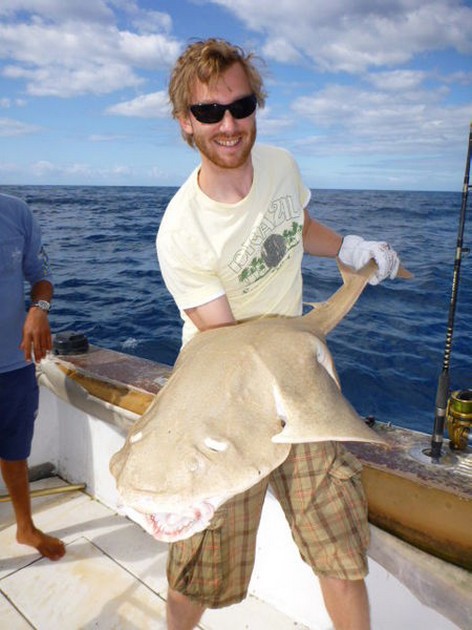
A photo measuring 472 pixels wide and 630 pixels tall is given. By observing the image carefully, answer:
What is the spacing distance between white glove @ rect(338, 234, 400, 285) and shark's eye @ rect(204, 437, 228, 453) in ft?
5.90

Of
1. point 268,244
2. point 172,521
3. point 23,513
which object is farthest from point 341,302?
point 23,513

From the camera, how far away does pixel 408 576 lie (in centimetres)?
200

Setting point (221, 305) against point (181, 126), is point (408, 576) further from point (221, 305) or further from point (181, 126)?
point (181, 126)

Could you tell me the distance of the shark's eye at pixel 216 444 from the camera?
159 centimetres

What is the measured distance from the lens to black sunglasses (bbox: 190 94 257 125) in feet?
8.00

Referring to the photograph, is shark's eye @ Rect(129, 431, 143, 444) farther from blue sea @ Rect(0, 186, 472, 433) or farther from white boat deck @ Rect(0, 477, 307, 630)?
Answer: blue sea @ Rect(0, 186, 472, 433)

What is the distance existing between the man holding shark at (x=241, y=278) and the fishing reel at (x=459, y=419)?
75 centimetres

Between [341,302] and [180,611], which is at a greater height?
[341,302]

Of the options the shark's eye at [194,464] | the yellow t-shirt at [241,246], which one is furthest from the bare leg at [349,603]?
the yellow t-shirt at [241,246]

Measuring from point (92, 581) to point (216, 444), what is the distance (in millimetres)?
2190

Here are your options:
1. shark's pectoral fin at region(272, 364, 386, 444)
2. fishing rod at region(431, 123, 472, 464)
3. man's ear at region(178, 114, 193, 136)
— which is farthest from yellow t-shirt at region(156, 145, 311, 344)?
fishing rod at region(431, 123, 472, 464)

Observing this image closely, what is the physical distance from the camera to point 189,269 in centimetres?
246

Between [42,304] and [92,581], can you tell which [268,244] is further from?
[92,581]

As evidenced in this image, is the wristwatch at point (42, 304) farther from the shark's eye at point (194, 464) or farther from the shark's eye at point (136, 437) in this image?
the shark's eye at point (194, 464)
